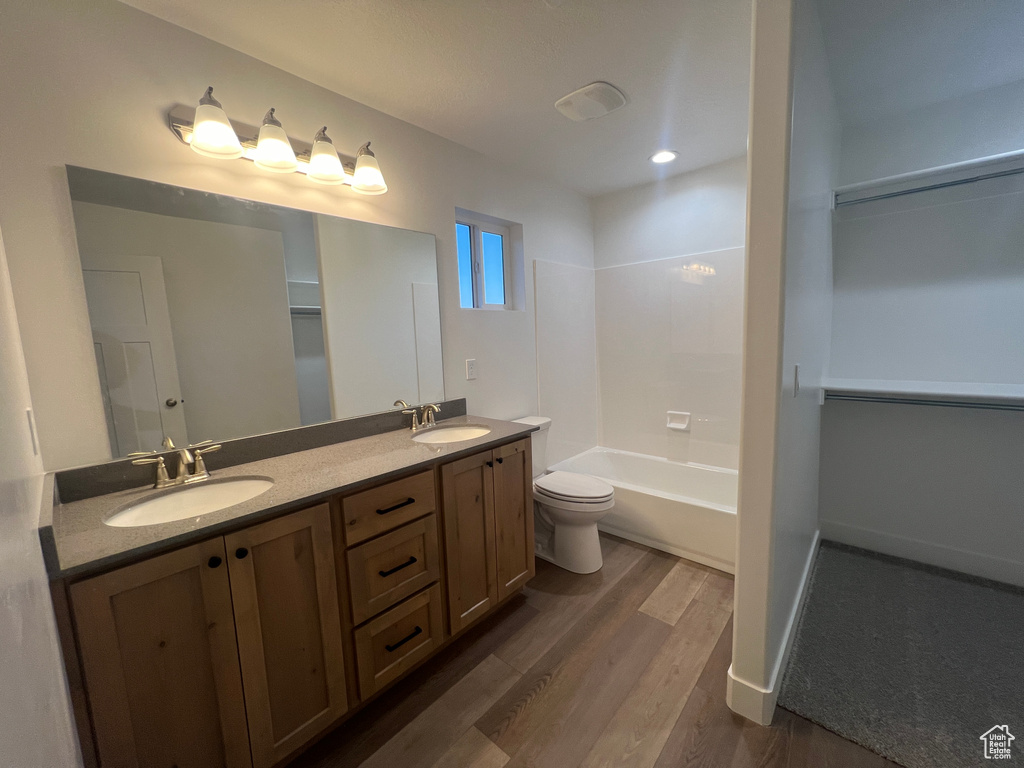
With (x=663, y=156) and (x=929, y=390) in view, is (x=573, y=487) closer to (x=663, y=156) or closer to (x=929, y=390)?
(x=929, y=390)

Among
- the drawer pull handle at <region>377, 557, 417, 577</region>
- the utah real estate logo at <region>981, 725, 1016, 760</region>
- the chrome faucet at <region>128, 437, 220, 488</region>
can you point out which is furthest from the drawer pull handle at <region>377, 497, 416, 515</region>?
the utah real estate logo at <region>981, 725, 1016, 760</region>

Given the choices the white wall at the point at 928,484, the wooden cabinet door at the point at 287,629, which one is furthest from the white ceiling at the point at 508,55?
the white wall at the point at 928,484

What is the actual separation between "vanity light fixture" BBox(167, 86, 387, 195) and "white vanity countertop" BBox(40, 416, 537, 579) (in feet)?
3.60

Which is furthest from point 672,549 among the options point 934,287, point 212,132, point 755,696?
point 212,132

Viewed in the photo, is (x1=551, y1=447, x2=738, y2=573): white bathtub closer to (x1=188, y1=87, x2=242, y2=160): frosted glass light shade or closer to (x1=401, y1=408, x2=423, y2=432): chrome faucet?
(x1=401, y1=408, x2=423, y2=432): chrome faucet

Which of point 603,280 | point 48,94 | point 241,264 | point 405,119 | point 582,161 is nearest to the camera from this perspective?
point 48,94

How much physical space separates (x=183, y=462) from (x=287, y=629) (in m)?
0.63

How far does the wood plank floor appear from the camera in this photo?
126cm

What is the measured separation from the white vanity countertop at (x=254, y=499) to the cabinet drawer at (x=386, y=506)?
40 millimetres

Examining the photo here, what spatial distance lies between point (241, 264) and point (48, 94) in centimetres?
60

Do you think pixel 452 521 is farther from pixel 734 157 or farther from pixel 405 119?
pixel 734 157

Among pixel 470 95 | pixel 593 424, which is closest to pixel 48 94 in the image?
pixel 470 95

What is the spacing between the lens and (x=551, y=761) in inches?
49.3

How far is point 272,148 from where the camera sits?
1458 millimetres
